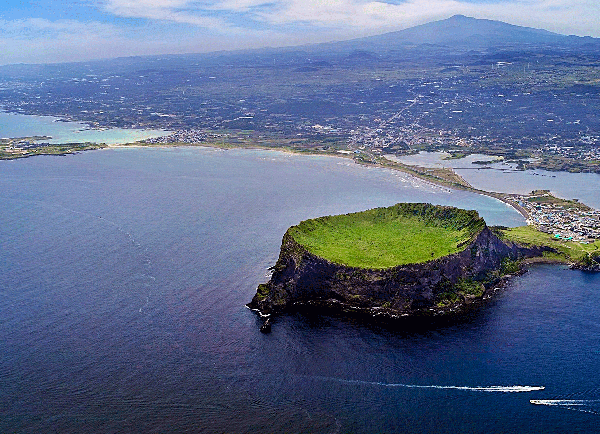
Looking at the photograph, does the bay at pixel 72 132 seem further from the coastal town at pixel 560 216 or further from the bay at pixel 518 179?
the coastal town at pixel 560 216

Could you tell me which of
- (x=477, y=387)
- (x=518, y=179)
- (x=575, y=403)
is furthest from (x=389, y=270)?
(x=518, y=179)

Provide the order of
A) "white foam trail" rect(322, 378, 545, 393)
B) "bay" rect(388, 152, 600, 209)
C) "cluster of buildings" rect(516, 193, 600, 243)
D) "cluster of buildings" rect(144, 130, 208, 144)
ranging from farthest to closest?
1. "cluster of buildings" rect(144, 130, 208, 144)
2. "bay" rect(388, 152, 600, 209)
3. "cluster of buildings" rect(516, 193, 600, 243)
4. "white foam trail" rect(322, 378, 545, 393)

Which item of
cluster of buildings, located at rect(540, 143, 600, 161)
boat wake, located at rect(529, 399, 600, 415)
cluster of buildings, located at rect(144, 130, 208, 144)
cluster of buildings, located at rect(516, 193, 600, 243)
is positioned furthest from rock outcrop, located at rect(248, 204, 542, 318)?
cluster of buildings, located at rect(144, 130, 208, 144)

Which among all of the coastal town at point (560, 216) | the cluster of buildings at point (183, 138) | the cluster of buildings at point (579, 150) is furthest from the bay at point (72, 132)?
the coastal town at point (560, 216)

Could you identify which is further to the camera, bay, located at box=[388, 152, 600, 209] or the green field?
bay, located at box=[388, 152, 600, 209]

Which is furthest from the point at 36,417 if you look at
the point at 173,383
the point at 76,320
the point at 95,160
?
the point at 95,160

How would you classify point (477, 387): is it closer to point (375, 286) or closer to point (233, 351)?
point (375, 286)

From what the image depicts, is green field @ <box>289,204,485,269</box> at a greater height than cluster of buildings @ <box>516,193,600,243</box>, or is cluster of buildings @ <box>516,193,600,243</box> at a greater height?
green field @ <box>289,204,485,269</box>

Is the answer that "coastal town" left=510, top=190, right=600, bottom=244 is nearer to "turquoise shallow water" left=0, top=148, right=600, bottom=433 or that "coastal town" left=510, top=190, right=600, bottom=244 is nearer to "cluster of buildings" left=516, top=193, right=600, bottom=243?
"cluster of buildings" left=516, top=193, right=600, bottom=243

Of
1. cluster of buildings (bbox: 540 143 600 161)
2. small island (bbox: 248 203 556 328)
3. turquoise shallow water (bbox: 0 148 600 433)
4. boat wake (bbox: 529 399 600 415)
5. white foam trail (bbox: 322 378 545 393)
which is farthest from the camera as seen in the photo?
cluster of buildings (bbox: 540 143 600 161)
